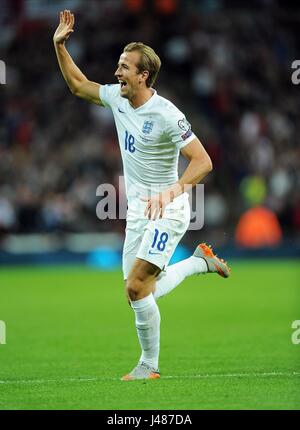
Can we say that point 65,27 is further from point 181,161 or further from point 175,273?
point 181,161

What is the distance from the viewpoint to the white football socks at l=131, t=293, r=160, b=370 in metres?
8.20

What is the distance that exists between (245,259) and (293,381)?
1508 cm

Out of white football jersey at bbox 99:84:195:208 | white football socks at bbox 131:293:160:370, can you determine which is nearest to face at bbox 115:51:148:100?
white football jersey at bbox 99:84:195:208

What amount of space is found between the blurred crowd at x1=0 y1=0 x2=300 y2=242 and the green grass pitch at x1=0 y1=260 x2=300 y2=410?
3.98m

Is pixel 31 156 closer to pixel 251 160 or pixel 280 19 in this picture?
pixel 251 160

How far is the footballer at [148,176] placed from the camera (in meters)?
8.09

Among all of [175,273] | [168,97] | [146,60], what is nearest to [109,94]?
[146,60]

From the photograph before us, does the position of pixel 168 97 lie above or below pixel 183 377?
above

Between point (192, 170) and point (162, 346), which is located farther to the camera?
point (162, 346)

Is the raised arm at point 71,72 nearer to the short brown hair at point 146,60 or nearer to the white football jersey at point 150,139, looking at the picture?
the white football jersey at point 150,139

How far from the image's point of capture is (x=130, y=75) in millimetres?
8258

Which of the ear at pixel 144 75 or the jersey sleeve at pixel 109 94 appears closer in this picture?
the ear at pixel 144 75

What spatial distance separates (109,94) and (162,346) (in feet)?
10.2

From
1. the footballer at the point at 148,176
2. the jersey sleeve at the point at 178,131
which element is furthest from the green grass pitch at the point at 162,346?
the jersey sleeve at the point at 178,131
